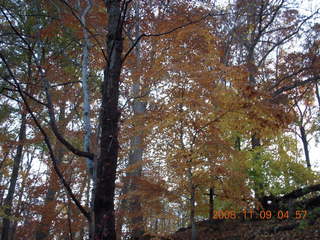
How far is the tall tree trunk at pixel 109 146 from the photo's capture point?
2008 millimetres

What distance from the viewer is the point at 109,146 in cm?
219

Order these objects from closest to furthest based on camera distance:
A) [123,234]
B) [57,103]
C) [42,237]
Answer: [123,234] < [42,237] < [57,103]

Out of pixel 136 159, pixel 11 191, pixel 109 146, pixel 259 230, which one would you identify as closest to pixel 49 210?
pixel 11 191

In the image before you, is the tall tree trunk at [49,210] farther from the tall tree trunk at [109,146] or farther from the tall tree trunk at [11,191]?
the tall tree trunk at [109,146]

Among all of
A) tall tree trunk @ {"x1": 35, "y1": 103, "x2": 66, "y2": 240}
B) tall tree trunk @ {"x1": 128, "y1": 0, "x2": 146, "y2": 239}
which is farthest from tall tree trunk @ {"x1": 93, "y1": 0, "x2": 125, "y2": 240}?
tall tree trunk @ {"x1": 35, "y1": 103, "x2": 66, "y2": 240}

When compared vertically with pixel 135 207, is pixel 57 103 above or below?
above

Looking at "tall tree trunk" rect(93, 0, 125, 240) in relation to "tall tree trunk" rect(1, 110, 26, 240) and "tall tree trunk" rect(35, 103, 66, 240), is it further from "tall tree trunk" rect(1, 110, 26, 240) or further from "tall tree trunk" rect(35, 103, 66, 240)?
"tall tree trunk" rect(35, 103, 66, 240)

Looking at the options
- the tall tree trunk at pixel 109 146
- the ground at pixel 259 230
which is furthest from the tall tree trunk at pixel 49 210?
the tall tree trunk at pixel 109 146

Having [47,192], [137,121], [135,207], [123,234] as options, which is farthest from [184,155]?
[47,192]

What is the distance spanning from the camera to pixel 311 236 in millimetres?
5949

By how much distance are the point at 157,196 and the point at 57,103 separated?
781 cm

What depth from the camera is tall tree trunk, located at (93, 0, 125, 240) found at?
2.01m

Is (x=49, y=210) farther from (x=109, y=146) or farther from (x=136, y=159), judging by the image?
(x=109, y=146)

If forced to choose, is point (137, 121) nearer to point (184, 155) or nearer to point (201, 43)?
point (184, 155)
